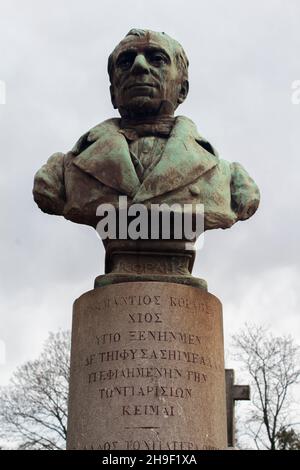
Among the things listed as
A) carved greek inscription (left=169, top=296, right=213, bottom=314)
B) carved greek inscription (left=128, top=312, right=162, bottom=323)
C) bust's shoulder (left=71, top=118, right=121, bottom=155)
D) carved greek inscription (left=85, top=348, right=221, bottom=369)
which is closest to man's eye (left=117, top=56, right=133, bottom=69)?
bust's shoulder (left=71, top=118, right=121, bottom=155)

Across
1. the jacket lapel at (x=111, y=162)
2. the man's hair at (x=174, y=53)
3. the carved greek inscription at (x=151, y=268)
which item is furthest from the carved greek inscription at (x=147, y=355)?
the man's hair at (x=174, y=53)

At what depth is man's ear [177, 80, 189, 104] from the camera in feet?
24.3

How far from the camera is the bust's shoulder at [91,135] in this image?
705 centimetres

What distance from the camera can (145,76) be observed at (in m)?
6.93

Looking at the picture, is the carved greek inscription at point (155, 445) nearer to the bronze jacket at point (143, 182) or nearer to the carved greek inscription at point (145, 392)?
the carved greek inscription at point (145, 392)

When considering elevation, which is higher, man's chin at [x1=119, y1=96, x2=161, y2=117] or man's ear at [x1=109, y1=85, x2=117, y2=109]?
man's ear at [x1=109, y1=85, x2=117, y2=109]

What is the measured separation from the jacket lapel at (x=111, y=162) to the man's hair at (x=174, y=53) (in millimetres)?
775

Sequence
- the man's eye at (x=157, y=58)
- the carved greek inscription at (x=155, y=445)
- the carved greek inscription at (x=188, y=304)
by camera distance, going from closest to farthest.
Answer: the carved greek inscription at (x=155, y=445) < the carved greek inscription at (x=188, y=304) < the man's eye at (x=157, y=58)

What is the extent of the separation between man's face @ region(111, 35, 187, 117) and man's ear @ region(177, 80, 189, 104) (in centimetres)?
20

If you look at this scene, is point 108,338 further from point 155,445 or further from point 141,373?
point 155,445

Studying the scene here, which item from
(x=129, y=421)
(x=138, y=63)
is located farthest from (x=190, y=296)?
(x=138, y=63)

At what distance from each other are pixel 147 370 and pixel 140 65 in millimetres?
2872

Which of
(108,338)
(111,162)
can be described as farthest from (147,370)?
(111,162)

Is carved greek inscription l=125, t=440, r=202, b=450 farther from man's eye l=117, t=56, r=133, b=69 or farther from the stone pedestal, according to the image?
man's eye l=117, t=56, r=133, b=69
